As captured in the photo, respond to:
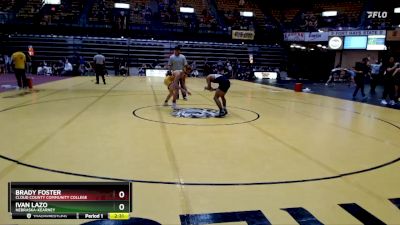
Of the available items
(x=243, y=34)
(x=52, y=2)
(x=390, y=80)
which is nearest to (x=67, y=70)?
(x=52, y=2)

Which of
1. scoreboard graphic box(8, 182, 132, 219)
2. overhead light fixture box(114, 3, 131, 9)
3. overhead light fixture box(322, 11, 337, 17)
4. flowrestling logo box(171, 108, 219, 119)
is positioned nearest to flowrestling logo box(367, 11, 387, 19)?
overhead light fixture box(322, 11, 337, 17)

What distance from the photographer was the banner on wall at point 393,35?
2116 cm

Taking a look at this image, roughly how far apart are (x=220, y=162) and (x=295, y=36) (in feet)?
78.2

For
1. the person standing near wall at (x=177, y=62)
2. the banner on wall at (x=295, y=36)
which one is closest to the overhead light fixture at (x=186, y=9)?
the banner on wall at (x=295, y=36)

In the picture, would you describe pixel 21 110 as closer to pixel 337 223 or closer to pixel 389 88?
pixel 337 223

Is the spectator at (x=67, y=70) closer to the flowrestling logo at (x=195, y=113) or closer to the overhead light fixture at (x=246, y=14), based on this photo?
the overhead light fixture at (x=246, y=14)

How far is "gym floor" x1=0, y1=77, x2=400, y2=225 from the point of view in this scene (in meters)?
3.14

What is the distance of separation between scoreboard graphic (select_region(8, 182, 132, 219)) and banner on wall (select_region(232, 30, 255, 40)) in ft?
81.0

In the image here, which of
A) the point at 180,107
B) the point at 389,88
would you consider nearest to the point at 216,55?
the point at 389,88

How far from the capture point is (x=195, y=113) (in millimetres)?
8242

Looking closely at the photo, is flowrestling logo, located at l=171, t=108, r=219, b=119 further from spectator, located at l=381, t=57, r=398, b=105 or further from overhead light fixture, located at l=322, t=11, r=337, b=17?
overhead light fixture, located at l=322, t=11, r=337, b=17

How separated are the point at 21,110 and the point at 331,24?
2440cm

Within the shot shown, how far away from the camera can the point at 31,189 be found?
2.28 meters

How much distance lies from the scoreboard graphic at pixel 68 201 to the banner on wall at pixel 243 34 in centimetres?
2468
